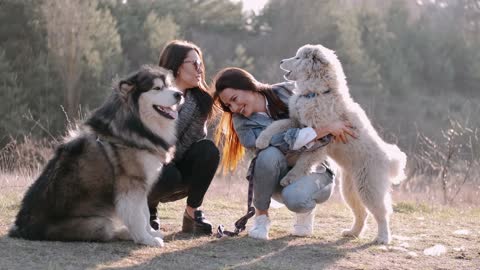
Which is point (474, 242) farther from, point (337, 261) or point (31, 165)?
point (31, 165)

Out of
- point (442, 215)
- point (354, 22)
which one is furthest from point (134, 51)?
point (442, 215)

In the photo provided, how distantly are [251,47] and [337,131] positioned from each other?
2039cm

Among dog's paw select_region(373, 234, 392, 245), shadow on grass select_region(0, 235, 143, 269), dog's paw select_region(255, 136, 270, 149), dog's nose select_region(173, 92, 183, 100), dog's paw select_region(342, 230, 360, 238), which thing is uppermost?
dog's nose select_region(173, 92, 183, 100)

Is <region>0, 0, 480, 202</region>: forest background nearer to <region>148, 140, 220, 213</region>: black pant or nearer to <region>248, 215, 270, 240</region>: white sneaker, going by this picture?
<region>148, 140, 220, 213</region>: black pant

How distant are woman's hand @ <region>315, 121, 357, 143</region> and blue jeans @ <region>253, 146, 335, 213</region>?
334mm

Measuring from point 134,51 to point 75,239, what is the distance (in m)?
16.2

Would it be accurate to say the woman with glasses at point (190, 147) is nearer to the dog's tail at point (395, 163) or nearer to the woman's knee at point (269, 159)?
the woman's knee at point (269, 159)

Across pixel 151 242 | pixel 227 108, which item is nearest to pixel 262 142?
pixel 227 108

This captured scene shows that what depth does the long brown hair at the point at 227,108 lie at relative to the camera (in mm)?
4801

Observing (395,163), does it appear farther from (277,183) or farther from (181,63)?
(181,63)

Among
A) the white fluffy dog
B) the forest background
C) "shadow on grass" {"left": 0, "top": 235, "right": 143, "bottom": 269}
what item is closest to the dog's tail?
the white fluffy dog

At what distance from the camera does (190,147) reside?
4.83 m

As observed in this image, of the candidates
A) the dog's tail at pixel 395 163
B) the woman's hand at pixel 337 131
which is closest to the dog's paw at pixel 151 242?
the woman's hand at pixel 337 131

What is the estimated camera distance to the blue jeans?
4.53 metres
